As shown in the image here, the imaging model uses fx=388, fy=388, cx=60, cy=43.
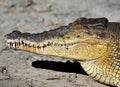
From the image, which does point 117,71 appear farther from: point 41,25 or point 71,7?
point 71,7

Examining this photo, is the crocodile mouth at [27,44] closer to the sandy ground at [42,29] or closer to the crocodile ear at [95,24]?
the crocodile ear at [95,24]

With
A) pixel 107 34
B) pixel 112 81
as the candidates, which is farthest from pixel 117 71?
pixel 107 34

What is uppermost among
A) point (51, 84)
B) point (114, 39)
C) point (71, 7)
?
point (71, 7)

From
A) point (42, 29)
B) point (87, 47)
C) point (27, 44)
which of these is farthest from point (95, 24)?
point (42, 29)

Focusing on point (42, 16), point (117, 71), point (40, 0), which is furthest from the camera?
point (40, 0)

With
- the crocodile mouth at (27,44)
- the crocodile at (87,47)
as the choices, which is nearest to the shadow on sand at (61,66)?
the crocodile at (87,47)

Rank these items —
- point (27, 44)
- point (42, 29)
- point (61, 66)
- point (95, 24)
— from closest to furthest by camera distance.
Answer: point (27, 44) → point (95, 24) → point (61, 66) → point (42, 29)

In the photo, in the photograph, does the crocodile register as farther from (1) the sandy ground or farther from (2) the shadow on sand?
(2) the shadow on sand

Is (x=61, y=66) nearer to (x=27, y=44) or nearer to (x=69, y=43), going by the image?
(x=69, y=43)

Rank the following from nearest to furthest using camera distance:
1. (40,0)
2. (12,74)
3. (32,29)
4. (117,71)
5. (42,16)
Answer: (117,71) < (12,74) < (32,29) < (42,16) < (40,0)
